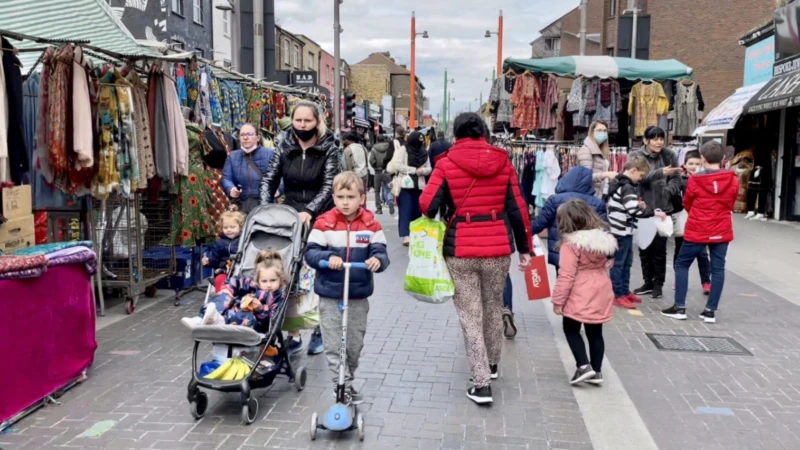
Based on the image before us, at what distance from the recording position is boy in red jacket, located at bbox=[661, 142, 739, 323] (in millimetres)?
7184

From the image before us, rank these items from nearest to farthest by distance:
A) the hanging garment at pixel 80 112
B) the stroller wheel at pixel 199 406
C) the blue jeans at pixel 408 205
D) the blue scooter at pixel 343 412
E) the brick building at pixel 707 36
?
the blue scooter at pixel 343 412 < the stroller wheel at pixel 199 406 < the hanging garment at pixel 80 112 < the blue jeans at pixel 408 205 < the brick building at pixel 707 36

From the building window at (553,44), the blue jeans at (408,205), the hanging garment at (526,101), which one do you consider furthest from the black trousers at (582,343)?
the building window at (553,44)

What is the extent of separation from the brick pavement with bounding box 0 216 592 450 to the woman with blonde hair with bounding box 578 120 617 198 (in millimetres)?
2420

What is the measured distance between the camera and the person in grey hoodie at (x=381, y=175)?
17078 millimetres

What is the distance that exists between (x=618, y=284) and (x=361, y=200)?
4649 mm

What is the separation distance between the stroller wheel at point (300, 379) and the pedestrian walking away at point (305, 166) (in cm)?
41

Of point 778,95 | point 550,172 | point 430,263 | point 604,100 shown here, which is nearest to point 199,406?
point 430,263

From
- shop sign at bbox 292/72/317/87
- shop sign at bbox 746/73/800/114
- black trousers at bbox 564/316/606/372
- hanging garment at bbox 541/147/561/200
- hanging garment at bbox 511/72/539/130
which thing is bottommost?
black trousers at bbox 564/316/606/372

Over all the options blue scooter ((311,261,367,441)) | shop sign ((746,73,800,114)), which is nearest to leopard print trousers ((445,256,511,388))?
blue scooter ((311,261,367,441))

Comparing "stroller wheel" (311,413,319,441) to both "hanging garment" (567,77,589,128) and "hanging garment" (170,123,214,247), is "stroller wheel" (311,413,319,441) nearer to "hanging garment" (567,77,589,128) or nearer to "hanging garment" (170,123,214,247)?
"hanging garment" (170,123,214,247)

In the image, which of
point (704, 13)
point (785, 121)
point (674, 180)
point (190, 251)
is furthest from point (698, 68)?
point (190, 251)

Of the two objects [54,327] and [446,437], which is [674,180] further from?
[54,327]

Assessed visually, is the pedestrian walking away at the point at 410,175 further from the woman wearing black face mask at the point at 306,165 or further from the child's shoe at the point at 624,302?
the woman wearing black face mask at the point at 306,165

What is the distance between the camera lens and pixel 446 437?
428 cm
